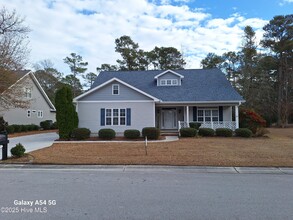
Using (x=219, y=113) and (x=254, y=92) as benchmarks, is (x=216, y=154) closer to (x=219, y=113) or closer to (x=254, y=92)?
(x=219, y=113)

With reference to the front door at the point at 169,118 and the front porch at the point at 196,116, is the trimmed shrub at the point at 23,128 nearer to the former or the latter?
the front porch at the point at 196,116

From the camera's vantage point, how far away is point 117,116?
2166 cm

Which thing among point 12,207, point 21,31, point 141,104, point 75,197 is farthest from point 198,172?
point 21,31

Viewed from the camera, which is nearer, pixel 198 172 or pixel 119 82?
pixel 198 172

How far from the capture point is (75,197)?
580 centimetres

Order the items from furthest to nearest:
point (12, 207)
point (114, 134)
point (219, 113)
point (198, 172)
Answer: point (219, 113)
point (114, 134)
point (198, 172)
point (12, 207)

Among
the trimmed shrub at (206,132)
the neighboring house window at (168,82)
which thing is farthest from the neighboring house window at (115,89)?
the trimmed shrub at (206,132)

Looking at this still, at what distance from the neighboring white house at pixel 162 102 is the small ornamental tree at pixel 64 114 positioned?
189cm

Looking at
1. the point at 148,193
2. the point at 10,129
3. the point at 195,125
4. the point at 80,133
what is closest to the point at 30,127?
the point at 10,129

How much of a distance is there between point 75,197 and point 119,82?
53.5ft

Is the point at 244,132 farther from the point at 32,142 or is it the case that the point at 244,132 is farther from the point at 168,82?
the point at 32,142

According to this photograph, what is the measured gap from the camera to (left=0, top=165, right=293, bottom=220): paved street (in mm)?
4797

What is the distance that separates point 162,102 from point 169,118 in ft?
8.97

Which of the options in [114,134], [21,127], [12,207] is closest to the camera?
[12,207]
